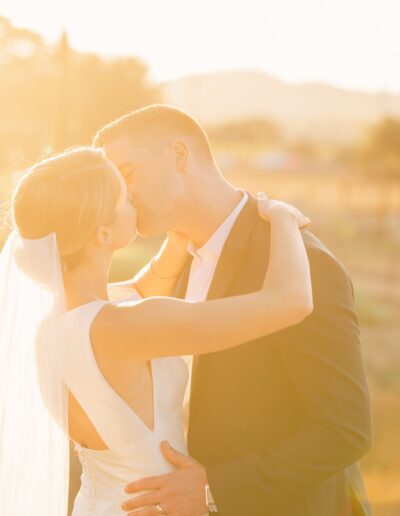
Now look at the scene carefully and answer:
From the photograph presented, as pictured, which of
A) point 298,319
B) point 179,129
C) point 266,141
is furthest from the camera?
point 266,141

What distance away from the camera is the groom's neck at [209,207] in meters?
3.63

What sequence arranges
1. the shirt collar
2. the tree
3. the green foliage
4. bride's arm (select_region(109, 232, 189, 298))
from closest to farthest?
the shirt collar → bride's arm (select_region(109, 232, 189, 298)) → the green foliage → the tree

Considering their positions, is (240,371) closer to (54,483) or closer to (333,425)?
(333,425)

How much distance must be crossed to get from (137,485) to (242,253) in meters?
0.91

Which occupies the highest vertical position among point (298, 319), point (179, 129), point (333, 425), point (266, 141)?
point (179, 129)

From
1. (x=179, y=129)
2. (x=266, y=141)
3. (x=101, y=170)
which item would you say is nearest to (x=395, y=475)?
(x=179, y=129)

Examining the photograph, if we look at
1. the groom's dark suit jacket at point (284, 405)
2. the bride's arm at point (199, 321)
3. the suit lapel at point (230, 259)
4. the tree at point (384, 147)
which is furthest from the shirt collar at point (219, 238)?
the tree at point (384, 147)

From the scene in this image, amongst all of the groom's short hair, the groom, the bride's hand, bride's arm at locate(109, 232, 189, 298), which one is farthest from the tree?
the groom

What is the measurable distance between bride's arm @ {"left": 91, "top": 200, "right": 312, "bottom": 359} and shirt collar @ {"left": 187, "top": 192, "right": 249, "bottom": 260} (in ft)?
2.19

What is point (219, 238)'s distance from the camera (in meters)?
3.62

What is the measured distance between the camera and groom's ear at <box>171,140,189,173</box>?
3.67m

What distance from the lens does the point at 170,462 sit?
118 inches

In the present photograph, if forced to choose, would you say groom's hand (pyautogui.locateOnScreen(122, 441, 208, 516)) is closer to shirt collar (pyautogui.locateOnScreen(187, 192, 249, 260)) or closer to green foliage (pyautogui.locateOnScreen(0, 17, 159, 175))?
shirt collar (pyautogui.locateOnScreen(187, 192, 249, 260))

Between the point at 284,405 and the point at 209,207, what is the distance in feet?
3.14
